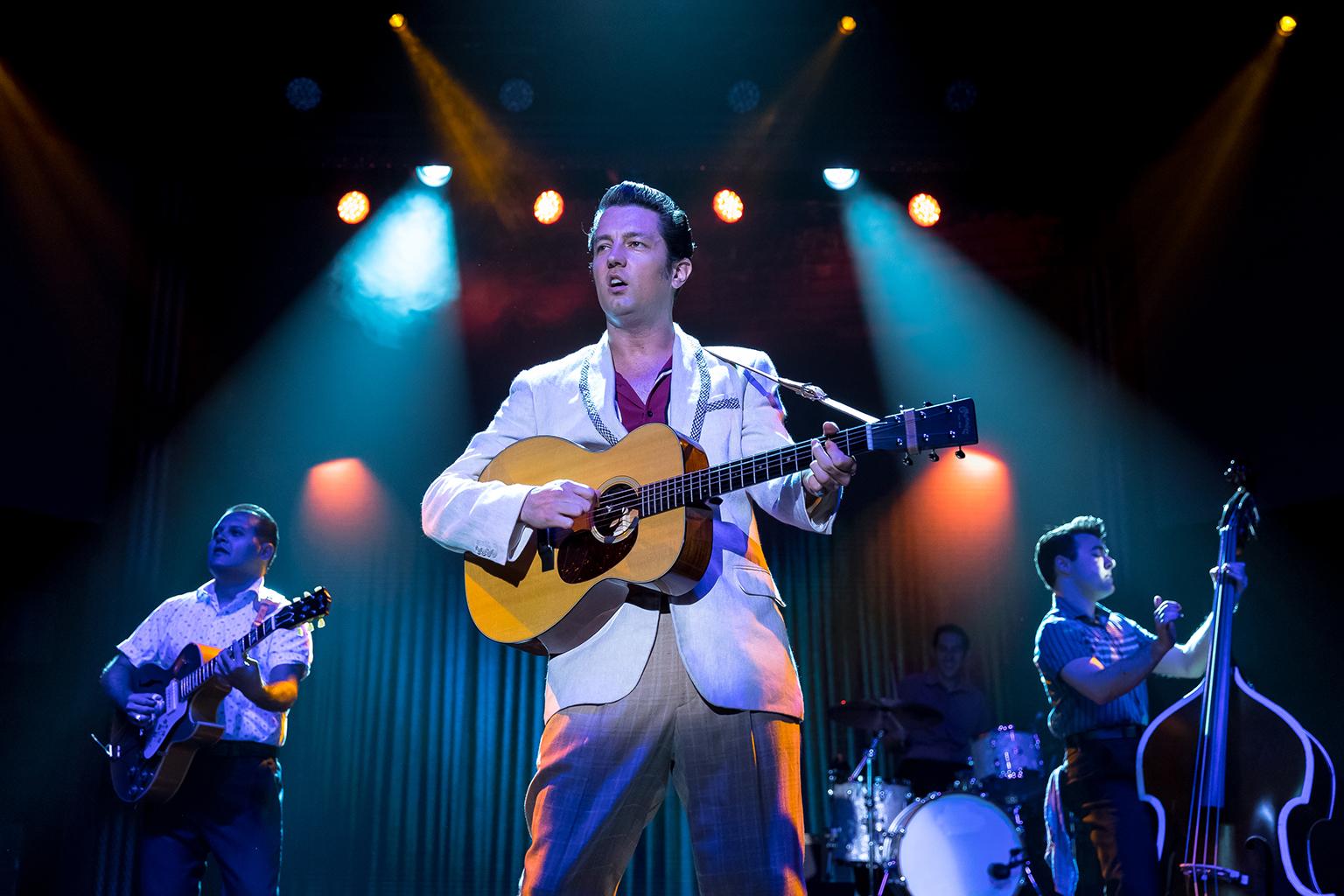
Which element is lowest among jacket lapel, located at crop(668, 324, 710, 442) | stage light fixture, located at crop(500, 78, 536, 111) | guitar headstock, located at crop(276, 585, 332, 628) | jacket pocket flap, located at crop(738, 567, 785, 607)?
jacket pocket flap, located at crop(738, 567, 785, 607)

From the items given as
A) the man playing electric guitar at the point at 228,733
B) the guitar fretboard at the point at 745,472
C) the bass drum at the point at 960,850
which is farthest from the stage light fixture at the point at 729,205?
the guitar fretboard at the point at 745,472

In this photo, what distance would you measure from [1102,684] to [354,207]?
20.7 ft

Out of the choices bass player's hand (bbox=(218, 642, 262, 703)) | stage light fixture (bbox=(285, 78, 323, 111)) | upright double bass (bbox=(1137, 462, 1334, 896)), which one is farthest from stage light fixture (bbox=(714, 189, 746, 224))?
upright double bass (bbox=(1137, 462, 1334, 896))

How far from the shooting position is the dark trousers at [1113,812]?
15.3ft

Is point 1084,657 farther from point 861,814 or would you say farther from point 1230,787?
point 861,814

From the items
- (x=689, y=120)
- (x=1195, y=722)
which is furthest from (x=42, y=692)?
(x=1195, y=722)

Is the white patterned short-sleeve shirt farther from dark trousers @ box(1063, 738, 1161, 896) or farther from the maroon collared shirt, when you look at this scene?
dark trousers @ box(1063, 738, 1161, 896)

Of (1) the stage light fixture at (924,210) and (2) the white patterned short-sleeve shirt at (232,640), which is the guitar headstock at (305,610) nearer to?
(2) the white patterned short-sleeve shirt at (232,640)

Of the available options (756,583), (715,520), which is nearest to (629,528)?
(715,520)

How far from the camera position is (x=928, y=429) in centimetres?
255

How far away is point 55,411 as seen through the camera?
7531mm

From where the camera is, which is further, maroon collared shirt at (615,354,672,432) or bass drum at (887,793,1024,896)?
bass drum at (887,793,1024,896)

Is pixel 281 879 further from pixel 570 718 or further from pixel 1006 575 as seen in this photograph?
pixel 570 718

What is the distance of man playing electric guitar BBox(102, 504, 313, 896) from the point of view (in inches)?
195
